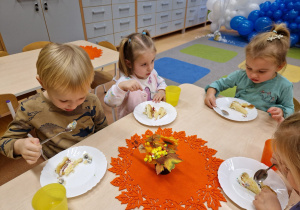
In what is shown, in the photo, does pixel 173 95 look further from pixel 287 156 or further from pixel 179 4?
pixel 179 4

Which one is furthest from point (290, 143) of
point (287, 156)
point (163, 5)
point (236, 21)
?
point (236, 21)

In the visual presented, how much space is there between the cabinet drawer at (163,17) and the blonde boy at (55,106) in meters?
4.24

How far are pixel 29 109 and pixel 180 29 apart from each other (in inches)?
210

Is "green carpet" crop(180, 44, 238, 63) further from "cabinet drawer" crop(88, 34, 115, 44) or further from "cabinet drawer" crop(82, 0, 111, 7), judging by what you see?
"cabinet drawer" crop(82, 0, 111, 7)

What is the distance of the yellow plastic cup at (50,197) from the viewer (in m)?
0.57

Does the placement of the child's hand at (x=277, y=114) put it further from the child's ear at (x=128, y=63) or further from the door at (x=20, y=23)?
the door at (x=20, y=23)

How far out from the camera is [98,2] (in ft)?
11.5

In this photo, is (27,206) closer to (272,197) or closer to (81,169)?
(81,169)

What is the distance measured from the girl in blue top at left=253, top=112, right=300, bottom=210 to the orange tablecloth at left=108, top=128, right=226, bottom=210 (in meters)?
0.13

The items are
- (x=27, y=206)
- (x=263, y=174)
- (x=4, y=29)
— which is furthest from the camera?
(x=4, y=29)

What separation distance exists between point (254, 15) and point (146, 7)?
252cm

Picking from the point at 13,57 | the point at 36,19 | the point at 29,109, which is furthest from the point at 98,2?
the point at 29,109

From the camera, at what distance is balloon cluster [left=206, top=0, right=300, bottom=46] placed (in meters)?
4.20

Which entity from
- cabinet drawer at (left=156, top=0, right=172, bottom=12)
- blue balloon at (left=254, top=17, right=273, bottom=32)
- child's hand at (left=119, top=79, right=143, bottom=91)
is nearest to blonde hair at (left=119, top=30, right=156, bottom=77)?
child's hand at (left=119, top=79, right=143, bottom=91)
